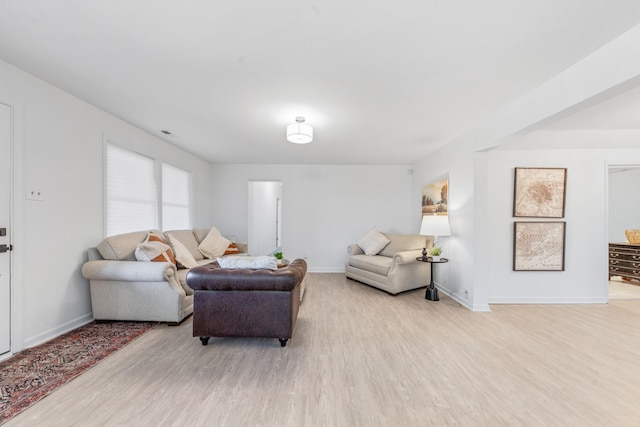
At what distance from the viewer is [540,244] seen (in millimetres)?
3691

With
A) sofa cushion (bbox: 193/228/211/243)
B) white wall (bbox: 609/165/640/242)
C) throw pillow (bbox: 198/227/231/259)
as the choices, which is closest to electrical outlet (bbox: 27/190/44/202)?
throw pillow (bbox: 198/227/231/259)

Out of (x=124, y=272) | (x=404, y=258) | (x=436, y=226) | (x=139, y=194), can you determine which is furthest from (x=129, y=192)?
(x=436, y=226)

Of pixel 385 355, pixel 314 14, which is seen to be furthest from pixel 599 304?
pixel 314 14

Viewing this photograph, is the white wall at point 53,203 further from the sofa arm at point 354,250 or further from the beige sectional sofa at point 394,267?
the sofa arm at point 354,250

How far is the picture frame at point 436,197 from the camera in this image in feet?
14.1

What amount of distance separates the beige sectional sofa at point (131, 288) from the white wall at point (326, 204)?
3.04 meters

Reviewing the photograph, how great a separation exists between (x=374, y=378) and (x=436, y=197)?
351 centimetres

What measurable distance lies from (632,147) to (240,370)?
573cm

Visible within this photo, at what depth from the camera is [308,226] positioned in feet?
19.4

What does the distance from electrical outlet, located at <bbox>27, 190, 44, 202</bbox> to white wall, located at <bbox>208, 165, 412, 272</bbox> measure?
3.52 metres

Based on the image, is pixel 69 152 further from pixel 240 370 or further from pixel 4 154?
pixel 240 370

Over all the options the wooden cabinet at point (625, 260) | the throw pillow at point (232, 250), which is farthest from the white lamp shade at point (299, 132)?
the wooden cabinet at point (625, 260)

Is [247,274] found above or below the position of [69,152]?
below

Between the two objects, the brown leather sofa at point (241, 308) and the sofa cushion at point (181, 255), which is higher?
the sofa cushion at point (181, 255)
